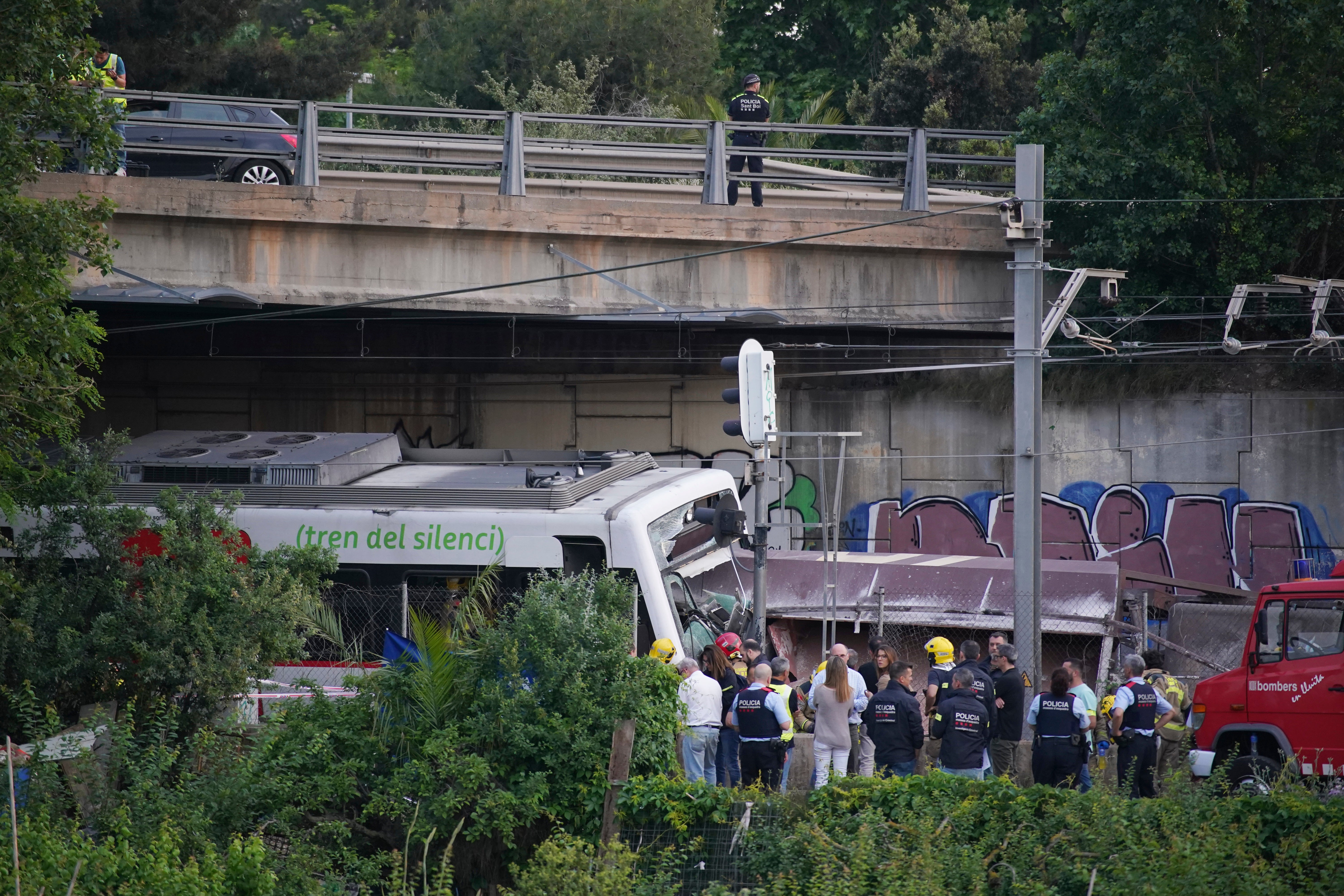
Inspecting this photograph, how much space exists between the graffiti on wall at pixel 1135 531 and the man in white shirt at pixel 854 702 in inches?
277

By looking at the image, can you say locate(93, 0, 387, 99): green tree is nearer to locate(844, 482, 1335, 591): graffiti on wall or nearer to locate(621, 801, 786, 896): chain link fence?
locate(844, 482, 1335, 591): graffiti on wall

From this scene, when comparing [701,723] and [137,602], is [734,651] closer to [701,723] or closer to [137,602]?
[701,723]

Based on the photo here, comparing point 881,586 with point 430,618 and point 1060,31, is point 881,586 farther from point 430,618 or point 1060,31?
point 1060,31

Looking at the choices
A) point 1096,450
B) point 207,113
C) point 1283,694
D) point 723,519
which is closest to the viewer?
point 1283,694

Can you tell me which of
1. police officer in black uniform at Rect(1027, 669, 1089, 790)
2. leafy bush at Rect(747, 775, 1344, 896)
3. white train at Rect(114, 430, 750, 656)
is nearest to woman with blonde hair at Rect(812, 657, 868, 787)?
police officer in black uniform at Rect(1027, 669, 1089, 790)

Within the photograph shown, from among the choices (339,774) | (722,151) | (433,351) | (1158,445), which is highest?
(722,151)

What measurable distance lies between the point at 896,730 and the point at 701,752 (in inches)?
61.1

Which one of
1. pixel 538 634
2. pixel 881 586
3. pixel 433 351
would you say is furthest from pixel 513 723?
pixel 433 351

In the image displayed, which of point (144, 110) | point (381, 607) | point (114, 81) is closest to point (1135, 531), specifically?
point (381, 607)

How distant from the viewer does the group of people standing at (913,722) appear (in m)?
9.73

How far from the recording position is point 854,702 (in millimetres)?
10766

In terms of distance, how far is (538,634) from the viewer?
8203mm

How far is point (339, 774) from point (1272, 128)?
1449 cm

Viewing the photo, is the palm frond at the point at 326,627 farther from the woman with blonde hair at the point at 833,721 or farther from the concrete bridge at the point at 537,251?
the concrete bridge at the point at 537,251
